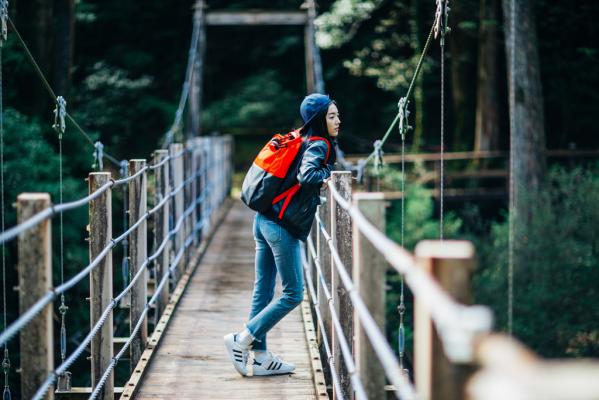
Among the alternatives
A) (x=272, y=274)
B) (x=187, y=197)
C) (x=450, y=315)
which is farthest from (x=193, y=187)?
(x=450, y=315)

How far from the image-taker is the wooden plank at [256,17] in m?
14.7

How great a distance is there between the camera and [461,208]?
15789mm

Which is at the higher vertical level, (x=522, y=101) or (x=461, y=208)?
(x=522, y=101)

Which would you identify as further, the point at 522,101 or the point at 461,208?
the point at 461,208

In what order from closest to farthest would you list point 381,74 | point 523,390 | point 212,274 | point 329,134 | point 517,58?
point 523,390, point 329,134, point 212,274, point 517,58, point 381,74

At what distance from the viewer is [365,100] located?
20844mm

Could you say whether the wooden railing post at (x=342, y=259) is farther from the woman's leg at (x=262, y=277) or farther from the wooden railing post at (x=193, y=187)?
the wooden railing post at (x=193, y=187)

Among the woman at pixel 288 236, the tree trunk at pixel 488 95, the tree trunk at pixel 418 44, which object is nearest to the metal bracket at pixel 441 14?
the woman at pixel 288 236

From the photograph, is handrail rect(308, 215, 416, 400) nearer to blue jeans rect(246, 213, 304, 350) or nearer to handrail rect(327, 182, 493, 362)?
handrail rect(327, 182, 493, 362)

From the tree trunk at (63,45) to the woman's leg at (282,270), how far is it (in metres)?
10.2

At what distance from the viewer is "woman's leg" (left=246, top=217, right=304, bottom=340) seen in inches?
150

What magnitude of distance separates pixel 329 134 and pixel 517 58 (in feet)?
32.0

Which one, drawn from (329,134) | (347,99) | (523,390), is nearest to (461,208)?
(347,99)

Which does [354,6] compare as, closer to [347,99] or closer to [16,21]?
[347,99]
